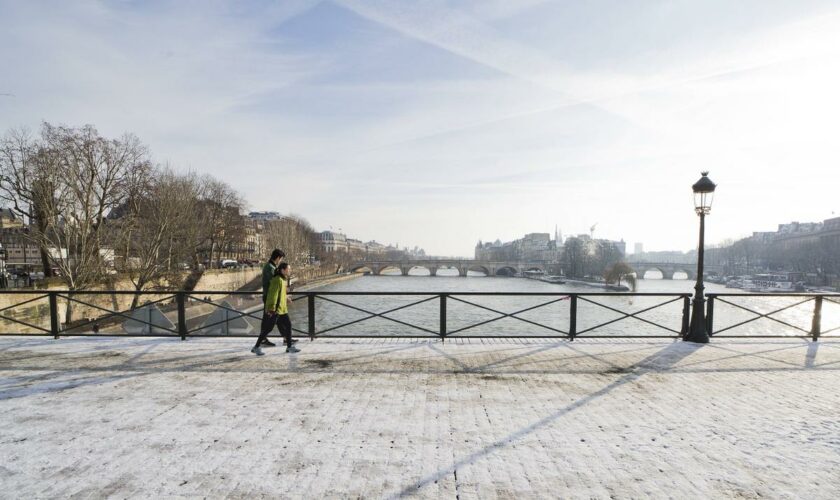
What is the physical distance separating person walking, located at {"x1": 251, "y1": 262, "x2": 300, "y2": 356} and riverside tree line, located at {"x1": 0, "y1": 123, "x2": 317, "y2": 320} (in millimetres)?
22919

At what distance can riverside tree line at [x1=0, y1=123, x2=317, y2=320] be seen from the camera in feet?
76.3

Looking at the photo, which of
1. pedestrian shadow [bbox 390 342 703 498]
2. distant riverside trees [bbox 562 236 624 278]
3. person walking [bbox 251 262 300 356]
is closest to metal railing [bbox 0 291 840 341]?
person walking [bbox 251 262 300 356]

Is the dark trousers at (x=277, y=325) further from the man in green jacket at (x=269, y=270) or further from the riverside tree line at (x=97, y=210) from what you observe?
the riverside tree line at (x=97, y=210)

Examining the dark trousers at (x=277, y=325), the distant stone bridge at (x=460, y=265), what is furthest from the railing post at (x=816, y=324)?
the distant stone bridge at (x=460, y=265)

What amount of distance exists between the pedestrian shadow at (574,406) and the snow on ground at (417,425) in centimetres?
3

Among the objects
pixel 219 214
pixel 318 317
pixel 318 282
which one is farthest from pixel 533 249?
pixel 318 317

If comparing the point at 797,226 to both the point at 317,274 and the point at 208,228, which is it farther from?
the point at 208,228

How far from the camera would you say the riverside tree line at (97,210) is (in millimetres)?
23266

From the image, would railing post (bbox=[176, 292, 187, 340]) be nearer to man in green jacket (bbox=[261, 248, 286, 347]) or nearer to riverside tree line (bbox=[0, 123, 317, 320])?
man in green jacket (bbox=[261, 248, 286, 347])

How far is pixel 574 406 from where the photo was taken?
4.62 metres

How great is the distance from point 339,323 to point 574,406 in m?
27.2

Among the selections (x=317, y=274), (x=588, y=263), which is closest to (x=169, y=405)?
(x=317, y=274)

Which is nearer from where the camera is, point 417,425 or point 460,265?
point 417,425

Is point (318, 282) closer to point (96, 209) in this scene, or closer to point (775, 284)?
point (96, 209)
